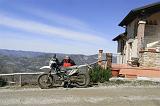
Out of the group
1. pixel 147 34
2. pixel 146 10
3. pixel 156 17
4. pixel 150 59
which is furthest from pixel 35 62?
pixel 150 59

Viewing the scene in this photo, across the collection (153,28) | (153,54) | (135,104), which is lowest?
(135,104)

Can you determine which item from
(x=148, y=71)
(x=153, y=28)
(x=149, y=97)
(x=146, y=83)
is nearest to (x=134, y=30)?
(x=153, y=28)

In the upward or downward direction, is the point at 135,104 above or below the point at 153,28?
below

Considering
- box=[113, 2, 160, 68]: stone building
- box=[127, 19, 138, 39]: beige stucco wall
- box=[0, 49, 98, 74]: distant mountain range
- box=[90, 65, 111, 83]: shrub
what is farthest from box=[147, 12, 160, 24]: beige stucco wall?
box=[90, 65, 111, 83]: shrub

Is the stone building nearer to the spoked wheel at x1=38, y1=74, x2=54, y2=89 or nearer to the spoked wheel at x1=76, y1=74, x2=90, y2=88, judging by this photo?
the spoked wheel at x1=76, y1=74, x2=90, y2=88

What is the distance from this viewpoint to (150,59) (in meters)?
22.2

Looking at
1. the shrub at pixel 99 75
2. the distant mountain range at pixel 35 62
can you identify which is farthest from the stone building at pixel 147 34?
the shrub at pixel 99 75

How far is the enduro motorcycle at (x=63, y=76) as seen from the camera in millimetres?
16703

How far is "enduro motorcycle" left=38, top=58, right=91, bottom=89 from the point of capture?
1670 centimetres

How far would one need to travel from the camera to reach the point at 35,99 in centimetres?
1316

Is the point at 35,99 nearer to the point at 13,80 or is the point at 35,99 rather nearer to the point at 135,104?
the point at 135,104

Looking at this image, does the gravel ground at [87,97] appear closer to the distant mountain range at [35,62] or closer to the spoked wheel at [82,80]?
the spoked wheel at [82,80]

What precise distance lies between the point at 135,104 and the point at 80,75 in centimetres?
493

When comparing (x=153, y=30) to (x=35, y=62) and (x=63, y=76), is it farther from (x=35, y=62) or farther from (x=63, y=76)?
(x=35, y=62)
